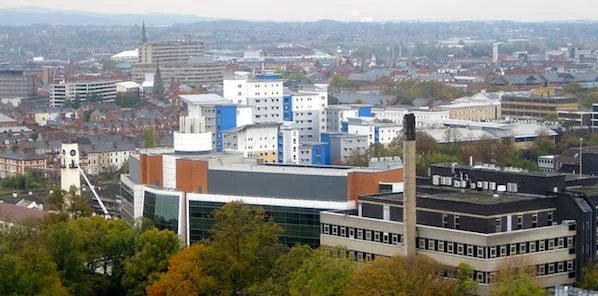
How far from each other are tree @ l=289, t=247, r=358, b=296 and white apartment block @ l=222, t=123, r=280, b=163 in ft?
91.4

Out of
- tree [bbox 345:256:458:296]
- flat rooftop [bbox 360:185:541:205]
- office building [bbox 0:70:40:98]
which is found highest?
flat rooftop [bbox 360:185:541:205]

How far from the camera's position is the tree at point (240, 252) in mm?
30578

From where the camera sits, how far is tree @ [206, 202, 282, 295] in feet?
100

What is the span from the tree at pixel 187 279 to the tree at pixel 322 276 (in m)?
2.12

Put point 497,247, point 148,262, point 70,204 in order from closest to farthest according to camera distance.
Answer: point 497,247
point 148,262
point 70,204

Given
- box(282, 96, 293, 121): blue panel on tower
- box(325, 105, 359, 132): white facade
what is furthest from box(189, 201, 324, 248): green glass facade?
box(325, 105, 359, 132): white facade

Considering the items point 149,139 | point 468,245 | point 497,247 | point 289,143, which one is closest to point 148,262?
point 468,245

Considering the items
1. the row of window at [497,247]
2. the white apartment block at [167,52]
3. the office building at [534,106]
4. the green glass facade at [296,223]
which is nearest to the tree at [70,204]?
the green glass facade at [296,223]

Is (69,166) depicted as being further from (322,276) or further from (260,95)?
(260,95)

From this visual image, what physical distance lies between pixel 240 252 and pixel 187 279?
1.22 metres

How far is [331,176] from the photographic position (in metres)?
33.5

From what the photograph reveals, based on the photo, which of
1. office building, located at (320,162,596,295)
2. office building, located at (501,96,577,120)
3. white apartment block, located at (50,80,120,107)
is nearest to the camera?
office building, located at (320,162,596,295)

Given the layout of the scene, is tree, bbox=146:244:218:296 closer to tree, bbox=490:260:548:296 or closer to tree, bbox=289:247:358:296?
tree, bbox=289:247:358:296

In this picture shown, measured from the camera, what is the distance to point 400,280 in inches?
1056
